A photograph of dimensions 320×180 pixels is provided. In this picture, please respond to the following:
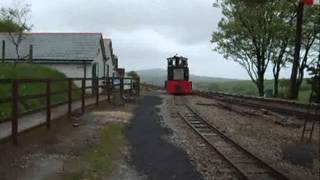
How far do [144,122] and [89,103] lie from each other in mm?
3318

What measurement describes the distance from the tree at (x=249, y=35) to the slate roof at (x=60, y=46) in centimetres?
1302

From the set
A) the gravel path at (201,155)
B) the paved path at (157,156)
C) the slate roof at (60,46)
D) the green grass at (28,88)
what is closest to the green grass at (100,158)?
the paved path at (157,156)

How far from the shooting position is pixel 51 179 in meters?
10.4

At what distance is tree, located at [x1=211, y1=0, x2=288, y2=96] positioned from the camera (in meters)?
56.4

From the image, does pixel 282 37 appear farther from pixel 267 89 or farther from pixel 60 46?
pixel 60 46

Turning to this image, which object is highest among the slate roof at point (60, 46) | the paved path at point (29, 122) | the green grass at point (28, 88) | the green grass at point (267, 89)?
the slate roof at point (60, 46)

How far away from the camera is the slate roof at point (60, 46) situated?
51.1 m

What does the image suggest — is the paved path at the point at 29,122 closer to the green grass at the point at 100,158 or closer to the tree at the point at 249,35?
the green grass at the point at 100,158

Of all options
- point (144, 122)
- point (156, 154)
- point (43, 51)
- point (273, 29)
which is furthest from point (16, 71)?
point (273, 29)

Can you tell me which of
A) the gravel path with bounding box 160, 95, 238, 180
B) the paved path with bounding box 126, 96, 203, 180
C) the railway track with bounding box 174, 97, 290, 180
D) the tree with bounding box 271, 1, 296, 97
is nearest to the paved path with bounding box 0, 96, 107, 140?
the paved path with bounding box 126, 96, 203, 180

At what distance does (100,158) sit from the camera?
13273 millimetres

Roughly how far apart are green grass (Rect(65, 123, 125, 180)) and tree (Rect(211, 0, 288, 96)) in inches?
1554

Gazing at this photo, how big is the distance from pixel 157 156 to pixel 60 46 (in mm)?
39464

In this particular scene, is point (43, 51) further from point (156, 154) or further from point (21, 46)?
point (156, 154)
